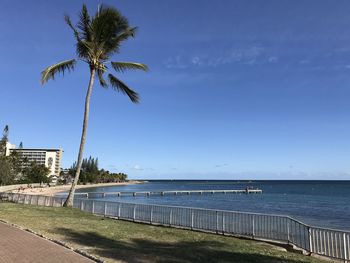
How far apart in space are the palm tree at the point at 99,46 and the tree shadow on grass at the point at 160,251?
39.3ft

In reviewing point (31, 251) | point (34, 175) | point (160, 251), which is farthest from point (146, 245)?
point (34, 175)

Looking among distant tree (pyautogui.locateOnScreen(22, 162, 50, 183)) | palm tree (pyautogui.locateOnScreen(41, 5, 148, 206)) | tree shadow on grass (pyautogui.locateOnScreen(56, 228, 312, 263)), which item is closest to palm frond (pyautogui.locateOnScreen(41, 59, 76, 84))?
palm tree (pyautogui.locateOnScreen(41, 5, 148, 206))

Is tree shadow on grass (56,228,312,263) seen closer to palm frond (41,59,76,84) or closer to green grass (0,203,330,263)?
green grass (0,203,330,263)


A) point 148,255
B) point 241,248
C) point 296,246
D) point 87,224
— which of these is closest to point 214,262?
point 148,255

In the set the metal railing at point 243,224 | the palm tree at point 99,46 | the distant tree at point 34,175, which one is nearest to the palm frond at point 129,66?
the palm tree at point 99,46

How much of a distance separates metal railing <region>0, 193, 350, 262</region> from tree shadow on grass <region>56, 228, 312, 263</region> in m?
2.36

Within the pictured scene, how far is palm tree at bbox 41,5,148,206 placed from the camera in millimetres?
21812

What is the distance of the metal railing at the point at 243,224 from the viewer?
11.4 m

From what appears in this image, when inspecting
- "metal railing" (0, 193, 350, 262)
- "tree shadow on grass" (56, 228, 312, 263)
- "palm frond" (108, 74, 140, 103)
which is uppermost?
"palm frond" (108, 74, 140, 103)

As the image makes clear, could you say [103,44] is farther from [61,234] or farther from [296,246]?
[296,246]

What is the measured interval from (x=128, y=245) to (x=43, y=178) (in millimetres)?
127130

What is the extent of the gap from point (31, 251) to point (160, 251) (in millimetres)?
2931

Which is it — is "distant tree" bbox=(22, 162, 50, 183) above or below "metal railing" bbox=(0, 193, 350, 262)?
above

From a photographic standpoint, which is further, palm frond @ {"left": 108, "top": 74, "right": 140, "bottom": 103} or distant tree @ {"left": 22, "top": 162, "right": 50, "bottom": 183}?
distant tree @ {"left": 22, "top": 162, "right": 50, "bottom": 183}
